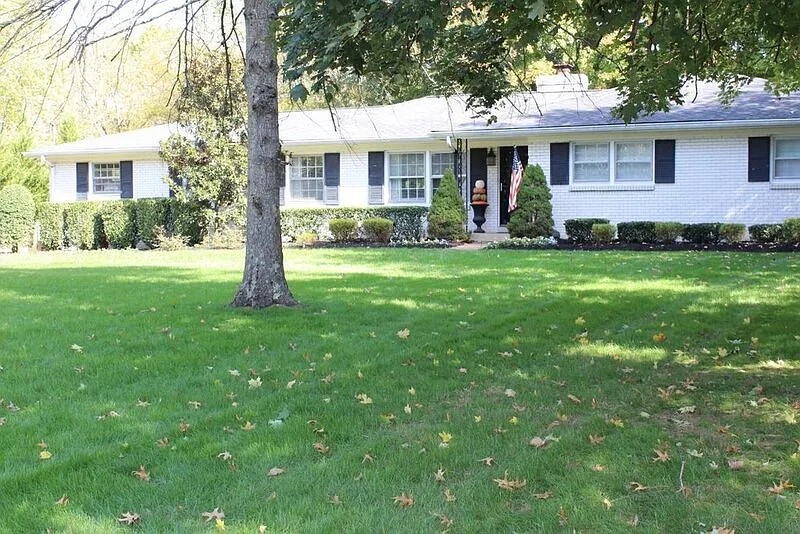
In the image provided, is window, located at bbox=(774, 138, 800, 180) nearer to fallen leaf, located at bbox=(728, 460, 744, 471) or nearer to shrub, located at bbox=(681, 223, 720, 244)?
shrub, located at bbox=(681, 223, 720, 244)

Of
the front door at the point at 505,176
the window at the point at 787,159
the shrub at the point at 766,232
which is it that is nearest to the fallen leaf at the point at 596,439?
the shrub at the point at 766,232

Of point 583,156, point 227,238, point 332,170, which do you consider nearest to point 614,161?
point 583,156

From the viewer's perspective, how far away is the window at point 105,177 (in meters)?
25.3

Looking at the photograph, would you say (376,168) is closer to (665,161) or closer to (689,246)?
(665,161)

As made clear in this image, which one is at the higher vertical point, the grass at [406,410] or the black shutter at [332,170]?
the black shutter at [332,170]

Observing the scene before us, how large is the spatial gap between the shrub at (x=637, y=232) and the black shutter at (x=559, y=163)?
2207 millimetres

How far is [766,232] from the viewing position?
1805cm

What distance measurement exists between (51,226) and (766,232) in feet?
66.7

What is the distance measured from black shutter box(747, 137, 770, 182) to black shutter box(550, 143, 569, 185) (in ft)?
14.6

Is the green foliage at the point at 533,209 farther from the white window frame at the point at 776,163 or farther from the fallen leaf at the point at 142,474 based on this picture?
the fallen leaf at the point at 142,474

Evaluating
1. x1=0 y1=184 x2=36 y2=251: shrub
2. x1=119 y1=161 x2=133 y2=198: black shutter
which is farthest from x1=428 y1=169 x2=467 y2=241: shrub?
x1=0 y1=184 x2=36 y2=251: shrub

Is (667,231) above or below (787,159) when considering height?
below

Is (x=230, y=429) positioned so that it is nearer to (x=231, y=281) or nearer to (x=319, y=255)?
(x=231, y=281)

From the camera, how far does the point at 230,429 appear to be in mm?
4711
